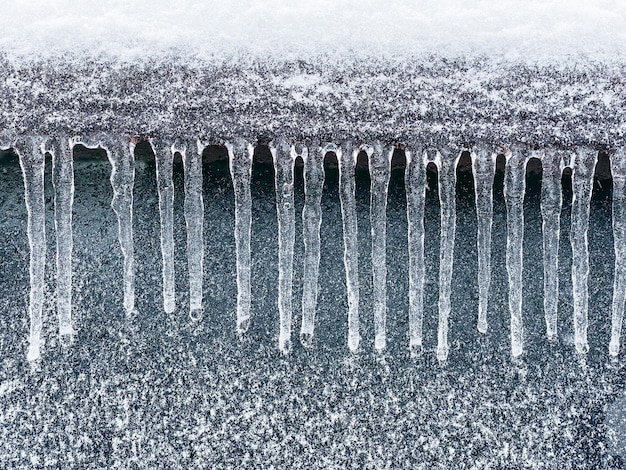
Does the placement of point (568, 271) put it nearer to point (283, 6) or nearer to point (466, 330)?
point (466, 330)

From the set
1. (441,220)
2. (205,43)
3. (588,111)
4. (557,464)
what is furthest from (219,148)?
(557,464)

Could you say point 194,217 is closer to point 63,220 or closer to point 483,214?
point 63,220

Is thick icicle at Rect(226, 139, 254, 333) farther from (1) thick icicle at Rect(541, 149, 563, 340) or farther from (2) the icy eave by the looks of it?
(1) thick icicle at Rect(541, 149, 563, 340)

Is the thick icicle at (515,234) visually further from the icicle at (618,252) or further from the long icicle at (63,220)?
the long icicle at (63,220)

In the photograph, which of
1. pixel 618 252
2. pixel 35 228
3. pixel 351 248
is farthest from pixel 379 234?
pixel 35 228

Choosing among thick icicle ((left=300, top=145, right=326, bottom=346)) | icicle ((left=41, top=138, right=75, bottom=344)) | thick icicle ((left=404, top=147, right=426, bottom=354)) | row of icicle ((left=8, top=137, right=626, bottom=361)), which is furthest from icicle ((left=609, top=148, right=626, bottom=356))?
icicle ((left=41, top=138, right=75, bottom=344))

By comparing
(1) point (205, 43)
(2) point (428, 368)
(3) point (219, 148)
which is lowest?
(2) point (428, 368)

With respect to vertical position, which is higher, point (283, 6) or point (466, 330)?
point (283, 6)

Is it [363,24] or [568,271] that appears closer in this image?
[363,24]
